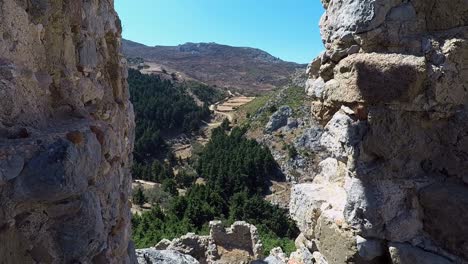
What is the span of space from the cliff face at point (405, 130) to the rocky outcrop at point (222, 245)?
27.0ft

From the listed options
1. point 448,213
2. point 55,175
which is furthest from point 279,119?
point 55,175

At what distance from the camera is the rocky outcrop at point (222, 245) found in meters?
10.8

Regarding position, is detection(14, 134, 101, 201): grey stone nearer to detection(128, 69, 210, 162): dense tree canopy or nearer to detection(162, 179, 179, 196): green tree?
detection(162, 179, 179, 196): green tree

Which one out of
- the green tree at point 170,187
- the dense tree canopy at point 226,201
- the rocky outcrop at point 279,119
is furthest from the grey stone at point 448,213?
the rocky outcrop at point 279,119

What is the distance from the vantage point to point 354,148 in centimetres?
303

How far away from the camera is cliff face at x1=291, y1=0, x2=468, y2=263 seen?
2.81 meters

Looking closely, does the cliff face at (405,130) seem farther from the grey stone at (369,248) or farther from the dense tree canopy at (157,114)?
the dense tree canopy at (157,114)

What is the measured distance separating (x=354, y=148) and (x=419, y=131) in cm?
45

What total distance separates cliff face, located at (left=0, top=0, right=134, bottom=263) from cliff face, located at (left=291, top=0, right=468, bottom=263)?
5.57 ft

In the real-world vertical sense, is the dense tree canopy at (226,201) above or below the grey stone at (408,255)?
below

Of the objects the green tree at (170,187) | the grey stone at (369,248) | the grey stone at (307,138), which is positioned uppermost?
the grey stone at (369,248)

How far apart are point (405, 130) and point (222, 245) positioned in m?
9.39

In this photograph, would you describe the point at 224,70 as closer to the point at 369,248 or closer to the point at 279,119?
the point at 279,119

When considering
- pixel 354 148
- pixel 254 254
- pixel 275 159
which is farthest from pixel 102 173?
pixel 275 159
